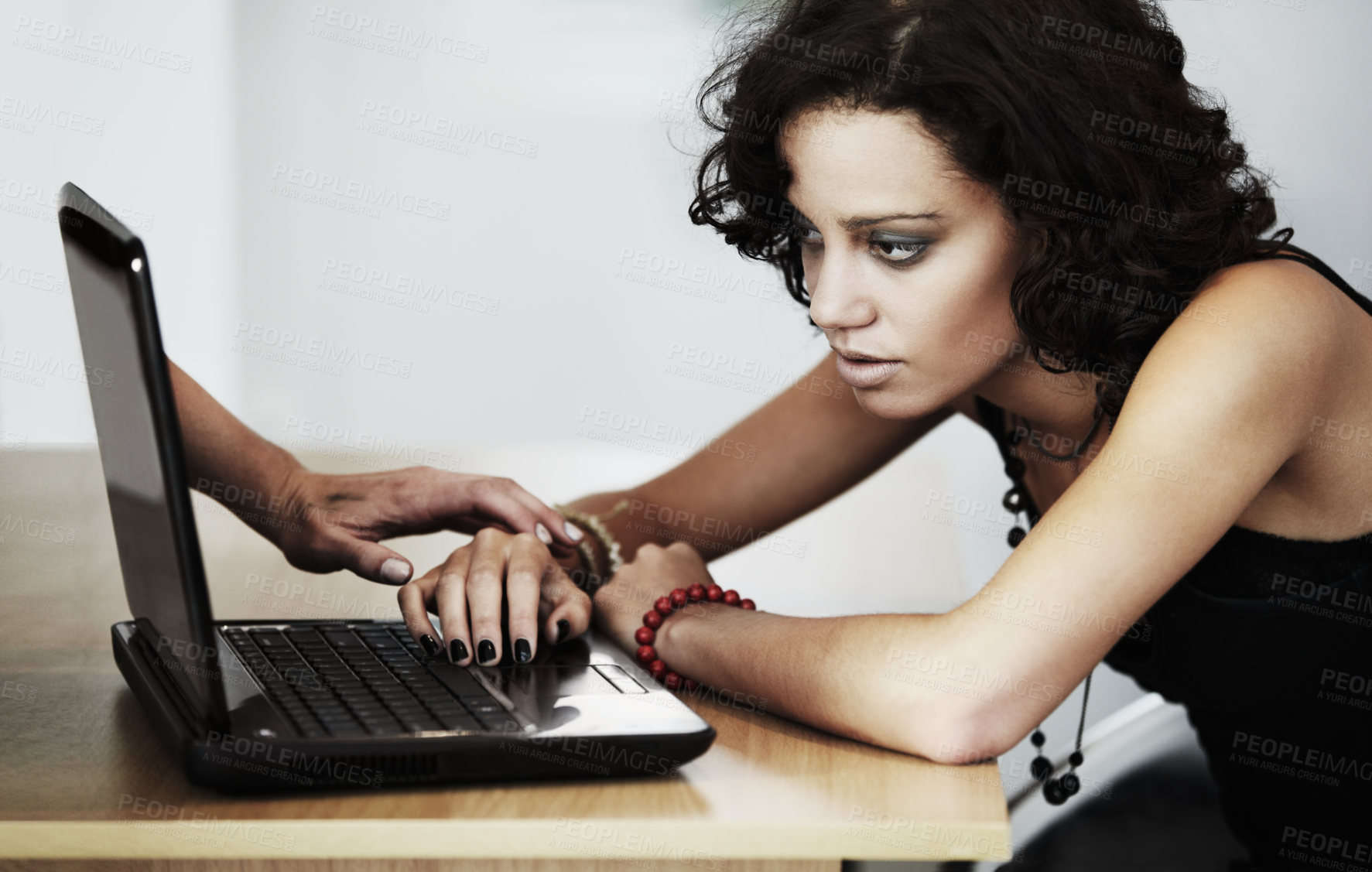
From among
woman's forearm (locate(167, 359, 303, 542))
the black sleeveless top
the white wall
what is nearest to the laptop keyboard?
woman's forearm (locate(167, 359, 303, 542))

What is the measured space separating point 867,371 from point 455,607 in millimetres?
389

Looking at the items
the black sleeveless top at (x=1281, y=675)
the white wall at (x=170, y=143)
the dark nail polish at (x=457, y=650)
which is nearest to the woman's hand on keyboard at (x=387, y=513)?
the dark nail polish at (x=457, y=650)

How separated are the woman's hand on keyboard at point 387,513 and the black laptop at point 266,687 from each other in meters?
0.25

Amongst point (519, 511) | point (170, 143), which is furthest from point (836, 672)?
point (170, 143)

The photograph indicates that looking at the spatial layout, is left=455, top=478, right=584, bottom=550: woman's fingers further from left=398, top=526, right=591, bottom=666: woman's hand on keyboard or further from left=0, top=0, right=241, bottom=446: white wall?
left=0, top=0, right=241, bottom=446: white wall

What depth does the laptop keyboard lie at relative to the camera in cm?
67

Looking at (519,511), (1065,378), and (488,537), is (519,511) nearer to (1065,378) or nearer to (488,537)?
(488,537)

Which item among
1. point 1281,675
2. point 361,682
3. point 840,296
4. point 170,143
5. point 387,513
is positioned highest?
point 170,143

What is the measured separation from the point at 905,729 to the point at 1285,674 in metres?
0.57

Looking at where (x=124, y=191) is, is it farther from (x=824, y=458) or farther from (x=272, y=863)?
(x=272, y=863)

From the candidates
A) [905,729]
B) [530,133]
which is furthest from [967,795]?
[530,133]

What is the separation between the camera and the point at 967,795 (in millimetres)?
672

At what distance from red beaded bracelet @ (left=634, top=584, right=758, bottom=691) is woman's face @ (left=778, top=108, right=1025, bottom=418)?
0.21 metres

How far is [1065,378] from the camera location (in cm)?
117
